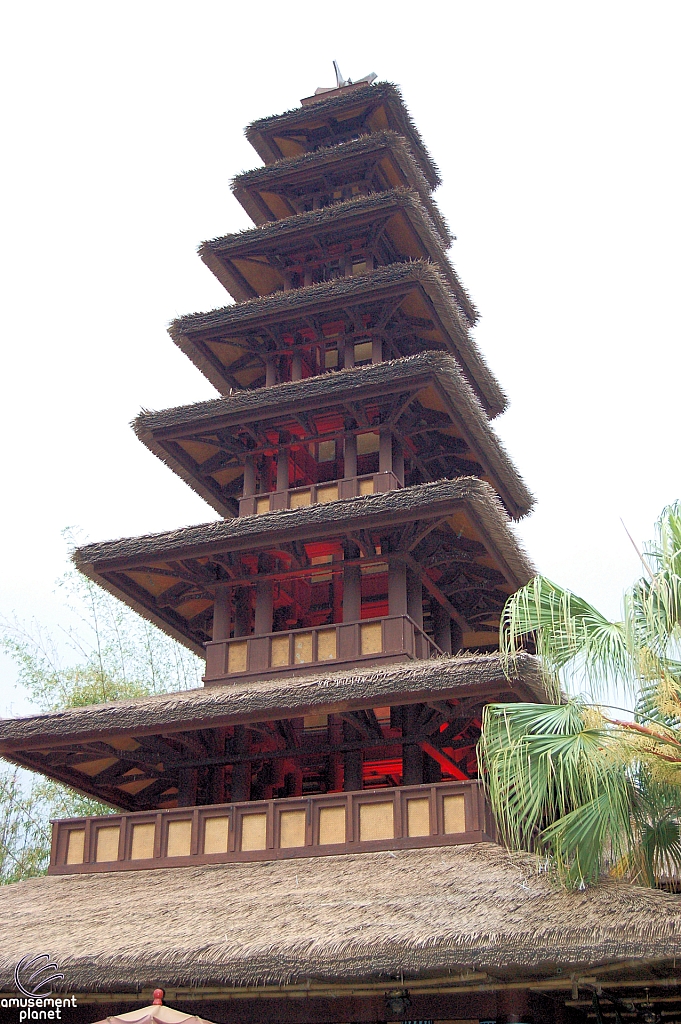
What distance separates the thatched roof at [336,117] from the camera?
2766 cm

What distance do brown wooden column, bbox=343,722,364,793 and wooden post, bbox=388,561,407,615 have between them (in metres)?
2.18

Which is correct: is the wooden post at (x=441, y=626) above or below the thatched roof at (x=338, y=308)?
below

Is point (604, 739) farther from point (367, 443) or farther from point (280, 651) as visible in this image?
point (367, 443)

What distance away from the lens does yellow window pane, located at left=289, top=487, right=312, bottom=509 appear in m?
22.5

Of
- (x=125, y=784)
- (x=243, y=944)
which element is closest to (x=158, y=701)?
(x=125, y=784)

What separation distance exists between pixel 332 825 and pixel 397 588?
180 inches

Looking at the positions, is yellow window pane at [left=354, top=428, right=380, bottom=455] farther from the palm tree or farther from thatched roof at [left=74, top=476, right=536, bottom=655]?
the palm tree

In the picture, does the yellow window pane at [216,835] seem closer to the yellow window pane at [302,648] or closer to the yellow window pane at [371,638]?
the yellow window pane at [302,648]

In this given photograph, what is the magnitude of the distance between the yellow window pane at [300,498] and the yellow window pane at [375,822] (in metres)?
6.85

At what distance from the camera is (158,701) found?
1934 centimetres

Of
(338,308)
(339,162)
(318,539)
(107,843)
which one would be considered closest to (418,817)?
(107,843)

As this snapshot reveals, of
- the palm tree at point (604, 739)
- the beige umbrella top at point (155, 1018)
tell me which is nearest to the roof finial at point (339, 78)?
the palm tree at point (604, 739)

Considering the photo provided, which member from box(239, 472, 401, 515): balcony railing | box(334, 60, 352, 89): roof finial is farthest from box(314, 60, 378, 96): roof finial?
box(239, 472, 401, 515): balcony railing

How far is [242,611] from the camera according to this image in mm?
22469
